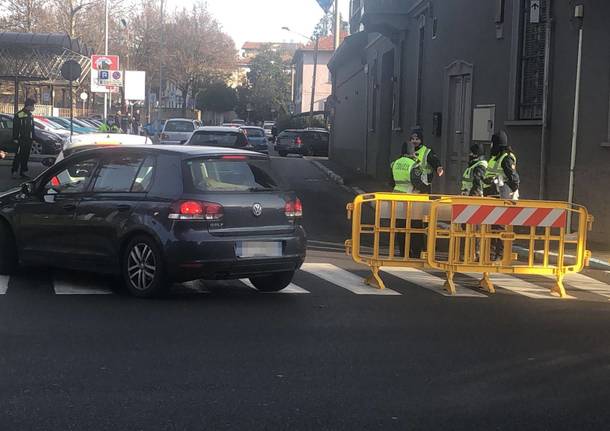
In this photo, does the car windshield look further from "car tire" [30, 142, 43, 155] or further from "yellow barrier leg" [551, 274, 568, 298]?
"yellow barrier leg" [551, 274, 568, 298]

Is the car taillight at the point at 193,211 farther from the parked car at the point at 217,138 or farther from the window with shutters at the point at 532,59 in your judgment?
the parked car at the point at 217,138

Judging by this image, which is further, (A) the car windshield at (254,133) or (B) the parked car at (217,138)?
(A) the car windshield at (254,133)

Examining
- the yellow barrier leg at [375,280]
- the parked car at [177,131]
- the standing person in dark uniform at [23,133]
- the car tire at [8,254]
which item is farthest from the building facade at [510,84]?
the standing person in dark uniform at [23,133]

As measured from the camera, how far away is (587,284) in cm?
1052

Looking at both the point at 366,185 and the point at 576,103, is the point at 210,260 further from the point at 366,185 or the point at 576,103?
the point at 366,185

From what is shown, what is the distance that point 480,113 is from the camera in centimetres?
1677

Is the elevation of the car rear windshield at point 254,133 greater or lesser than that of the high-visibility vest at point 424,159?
greater

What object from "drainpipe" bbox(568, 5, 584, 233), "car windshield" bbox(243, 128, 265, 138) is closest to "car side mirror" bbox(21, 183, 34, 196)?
"drainpipe" bbox(568, 5, 584, 233)

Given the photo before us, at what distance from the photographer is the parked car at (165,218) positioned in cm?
816

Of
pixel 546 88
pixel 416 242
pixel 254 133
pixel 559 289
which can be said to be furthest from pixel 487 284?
pixel 254 133

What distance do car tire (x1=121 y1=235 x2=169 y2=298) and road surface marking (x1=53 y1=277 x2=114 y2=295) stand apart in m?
0.40

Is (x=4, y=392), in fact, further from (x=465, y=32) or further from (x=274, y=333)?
(x=465, y=32)

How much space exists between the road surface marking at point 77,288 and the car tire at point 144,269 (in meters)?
0.40

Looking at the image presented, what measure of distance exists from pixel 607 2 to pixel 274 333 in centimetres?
902
